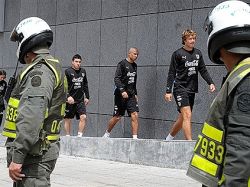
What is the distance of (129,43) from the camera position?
12055mm

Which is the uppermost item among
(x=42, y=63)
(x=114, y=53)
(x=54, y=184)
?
(x=114, y=53)

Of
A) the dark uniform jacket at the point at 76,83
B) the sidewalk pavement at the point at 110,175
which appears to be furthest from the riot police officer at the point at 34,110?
the dark uniform jacket at the point at 76,83

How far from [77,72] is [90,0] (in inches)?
122

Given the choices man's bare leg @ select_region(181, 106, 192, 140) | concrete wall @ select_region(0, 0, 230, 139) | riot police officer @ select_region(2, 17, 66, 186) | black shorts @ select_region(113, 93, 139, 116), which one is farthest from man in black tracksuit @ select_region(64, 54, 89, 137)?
riot police officer @ select_region(2, 17, 66, 186)

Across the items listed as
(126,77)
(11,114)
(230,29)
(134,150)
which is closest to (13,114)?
(11,114)

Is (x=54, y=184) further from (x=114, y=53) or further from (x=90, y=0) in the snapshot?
(x=90, y=0)

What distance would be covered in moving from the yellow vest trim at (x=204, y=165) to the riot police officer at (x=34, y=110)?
1324 millimetres

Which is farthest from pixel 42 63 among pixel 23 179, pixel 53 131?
pixel 23 179

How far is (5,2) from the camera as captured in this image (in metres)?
16.9

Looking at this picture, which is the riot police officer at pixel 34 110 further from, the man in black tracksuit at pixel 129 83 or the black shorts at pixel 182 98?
the man in black tracksuit at pixel 129 83

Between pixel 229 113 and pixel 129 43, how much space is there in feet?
31.8

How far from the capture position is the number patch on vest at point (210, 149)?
2.53 m

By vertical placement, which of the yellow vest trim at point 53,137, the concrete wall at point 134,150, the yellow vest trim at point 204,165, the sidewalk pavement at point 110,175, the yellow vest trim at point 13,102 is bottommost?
the sidewalk pavement at point 110,175

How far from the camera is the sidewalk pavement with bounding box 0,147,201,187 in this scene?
7.59 meters
